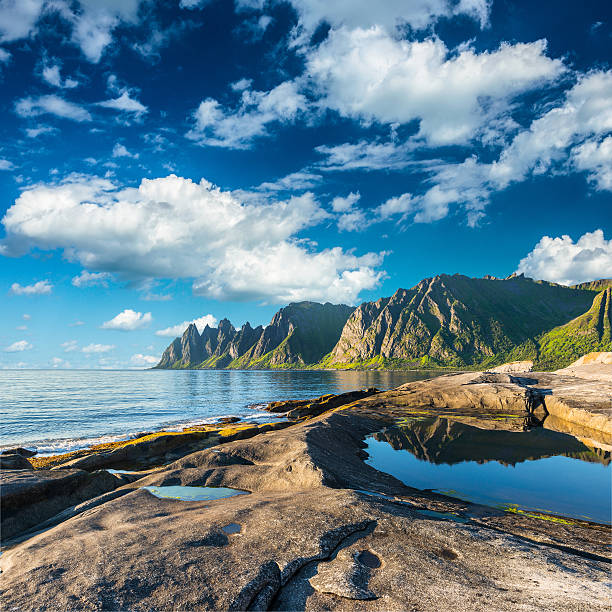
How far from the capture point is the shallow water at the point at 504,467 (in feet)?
67.1

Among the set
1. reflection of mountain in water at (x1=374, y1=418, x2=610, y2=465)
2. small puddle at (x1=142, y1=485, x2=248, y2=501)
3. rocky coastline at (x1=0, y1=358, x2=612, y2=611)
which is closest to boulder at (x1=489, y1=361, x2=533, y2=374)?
reflection of mountain in water at (x1=374, y1=418, x2=610, y2=465)

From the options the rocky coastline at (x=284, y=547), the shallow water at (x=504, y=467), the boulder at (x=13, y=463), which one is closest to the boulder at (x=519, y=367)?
the shallow water at (x=504, y=467)

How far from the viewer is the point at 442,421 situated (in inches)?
1919

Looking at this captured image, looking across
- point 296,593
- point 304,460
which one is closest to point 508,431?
point 304,460

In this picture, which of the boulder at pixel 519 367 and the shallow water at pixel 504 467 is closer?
the shallow water at pixel 504 467

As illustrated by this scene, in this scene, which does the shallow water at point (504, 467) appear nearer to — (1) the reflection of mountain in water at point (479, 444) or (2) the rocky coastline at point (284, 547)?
(1) the reflection of mountain in water at point (479, 444)

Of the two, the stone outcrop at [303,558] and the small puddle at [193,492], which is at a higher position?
the stone outcrop at [303,558]

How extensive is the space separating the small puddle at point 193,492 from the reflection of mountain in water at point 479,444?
1830cm

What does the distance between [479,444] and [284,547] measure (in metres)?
31.3

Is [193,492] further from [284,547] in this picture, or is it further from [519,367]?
[519,367]

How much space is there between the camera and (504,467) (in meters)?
27.3

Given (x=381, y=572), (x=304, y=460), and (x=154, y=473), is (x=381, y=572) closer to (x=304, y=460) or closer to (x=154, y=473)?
(x=304, y=460)

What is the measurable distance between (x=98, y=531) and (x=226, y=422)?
47225mm

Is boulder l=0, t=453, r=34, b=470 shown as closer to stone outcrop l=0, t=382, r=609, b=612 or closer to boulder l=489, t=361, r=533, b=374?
stone outcrop l=0, t=382, r=609, b=612
